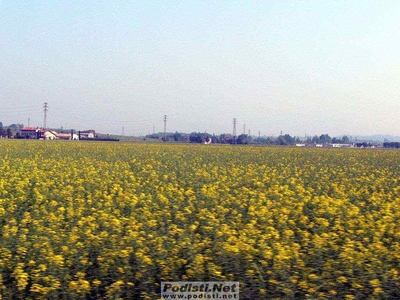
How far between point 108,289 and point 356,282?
250 centimetres

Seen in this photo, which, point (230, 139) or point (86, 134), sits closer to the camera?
point (230, 139)

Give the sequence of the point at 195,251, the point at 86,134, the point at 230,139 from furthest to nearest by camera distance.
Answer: the point at 86,134 → the point at 230,139 → the point at 195,251

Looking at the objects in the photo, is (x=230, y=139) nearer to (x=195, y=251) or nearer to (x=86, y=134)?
(x=86, y=134)

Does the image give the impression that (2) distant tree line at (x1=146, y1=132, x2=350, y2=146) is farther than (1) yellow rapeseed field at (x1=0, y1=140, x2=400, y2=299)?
Yes

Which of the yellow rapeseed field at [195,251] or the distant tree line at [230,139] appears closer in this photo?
the yellow rapeseed field at [195,251]

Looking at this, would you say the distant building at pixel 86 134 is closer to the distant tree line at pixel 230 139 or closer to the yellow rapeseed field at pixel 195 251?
the distant tree line at pixel 230 139

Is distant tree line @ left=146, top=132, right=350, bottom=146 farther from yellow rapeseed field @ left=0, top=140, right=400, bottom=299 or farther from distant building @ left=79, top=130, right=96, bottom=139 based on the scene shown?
yellow rapeseed field @ left=0, top=140, right=400, bottom=299

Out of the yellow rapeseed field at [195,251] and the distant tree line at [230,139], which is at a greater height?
the distant tree line at [230,139]

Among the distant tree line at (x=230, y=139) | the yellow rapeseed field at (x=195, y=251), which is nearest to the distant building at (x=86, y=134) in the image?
the distant tree line at (x=230, y=139)

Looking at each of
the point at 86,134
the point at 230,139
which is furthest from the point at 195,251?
the point at 86,134

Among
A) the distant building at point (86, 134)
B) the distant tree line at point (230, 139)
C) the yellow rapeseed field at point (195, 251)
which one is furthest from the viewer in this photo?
the distant building at point (86, 134)

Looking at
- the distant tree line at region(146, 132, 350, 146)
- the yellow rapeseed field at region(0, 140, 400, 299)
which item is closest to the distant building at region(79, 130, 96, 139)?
the distant tree line at region(146, 132, 350, 146)

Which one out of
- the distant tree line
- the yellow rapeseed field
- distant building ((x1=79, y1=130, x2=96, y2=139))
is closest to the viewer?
the yellow rapeseed field

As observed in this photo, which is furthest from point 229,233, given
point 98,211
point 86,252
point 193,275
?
point 98,211
